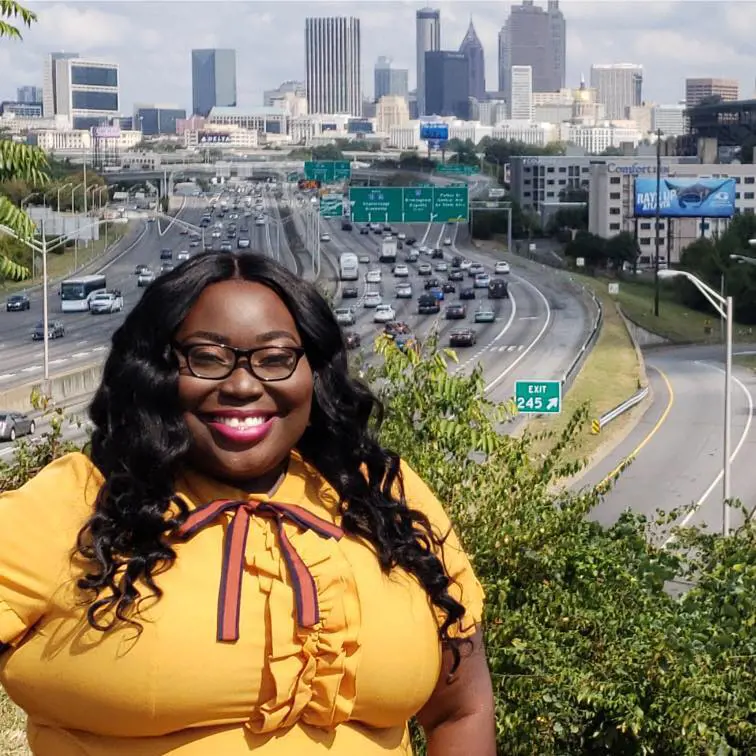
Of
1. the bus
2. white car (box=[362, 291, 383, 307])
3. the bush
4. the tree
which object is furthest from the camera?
white car (box=[362, 291, 383, 307])

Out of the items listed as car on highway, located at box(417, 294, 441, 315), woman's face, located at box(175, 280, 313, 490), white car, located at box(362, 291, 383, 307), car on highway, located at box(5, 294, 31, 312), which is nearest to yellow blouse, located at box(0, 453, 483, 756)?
woman's face, located at box(175, 280, 313, 490)

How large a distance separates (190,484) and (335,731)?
0.58 metres

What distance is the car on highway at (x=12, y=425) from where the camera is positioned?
30797mm

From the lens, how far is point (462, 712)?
3.30m

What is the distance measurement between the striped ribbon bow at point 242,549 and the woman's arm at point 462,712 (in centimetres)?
40

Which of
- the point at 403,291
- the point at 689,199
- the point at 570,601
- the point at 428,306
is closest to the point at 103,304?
the point at 428,306

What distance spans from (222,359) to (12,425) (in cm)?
2862

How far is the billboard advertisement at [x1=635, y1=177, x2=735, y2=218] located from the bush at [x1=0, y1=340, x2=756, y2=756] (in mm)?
110947

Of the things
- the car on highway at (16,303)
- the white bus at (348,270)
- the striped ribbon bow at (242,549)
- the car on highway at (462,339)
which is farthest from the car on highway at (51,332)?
the striped ribbon bow at (242,549)

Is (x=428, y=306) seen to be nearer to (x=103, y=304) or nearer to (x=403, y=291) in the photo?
(x=403, y=291)

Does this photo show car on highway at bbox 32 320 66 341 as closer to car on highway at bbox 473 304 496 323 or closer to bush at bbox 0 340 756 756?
car on highway at bbox 473 304 496 323

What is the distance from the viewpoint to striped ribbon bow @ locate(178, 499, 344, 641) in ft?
9.70

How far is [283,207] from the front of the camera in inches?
6112

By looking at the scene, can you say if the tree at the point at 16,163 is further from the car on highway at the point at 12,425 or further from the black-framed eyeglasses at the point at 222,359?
the car on highway at the point at 12,425
